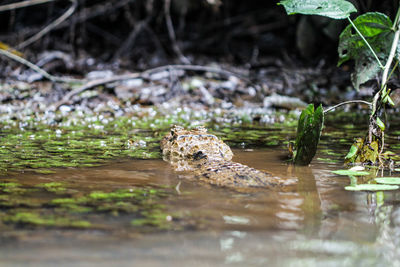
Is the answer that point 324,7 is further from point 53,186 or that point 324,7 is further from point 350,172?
point 53,186

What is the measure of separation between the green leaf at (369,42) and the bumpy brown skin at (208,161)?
3.36 feet

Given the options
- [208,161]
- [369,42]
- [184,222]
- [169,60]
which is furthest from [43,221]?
[169,60]

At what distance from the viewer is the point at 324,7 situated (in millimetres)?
2451

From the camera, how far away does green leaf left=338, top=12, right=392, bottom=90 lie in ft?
8.82

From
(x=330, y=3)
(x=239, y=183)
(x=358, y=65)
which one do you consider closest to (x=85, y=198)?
(x=239, y=183)

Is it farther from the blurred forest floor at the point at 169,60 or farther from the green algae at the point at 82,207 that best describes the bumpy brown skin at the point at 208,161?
the blurred forest floor at the point at 169,60

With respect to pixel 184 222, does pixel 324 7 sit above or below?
above

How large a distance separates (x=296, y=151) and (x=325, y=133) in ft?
4.67

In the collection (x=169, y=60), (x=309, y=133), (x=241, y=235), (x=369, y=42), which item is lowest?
(x=241, y=235)

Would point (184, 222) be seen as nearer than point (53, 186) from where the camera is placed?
Yes

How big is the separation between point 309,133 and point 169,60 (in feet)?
18.6

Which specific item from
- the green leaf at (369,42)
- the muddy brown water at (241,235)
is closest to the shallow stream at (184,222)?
the muddy brown water at (241,235)

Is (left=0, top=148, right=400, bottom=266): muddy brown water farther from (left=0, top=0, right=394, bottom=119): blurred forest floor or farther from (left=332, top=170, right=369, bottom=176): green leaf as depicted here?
(left=0, top=0, right=394, bottom=119): blurred forest floor

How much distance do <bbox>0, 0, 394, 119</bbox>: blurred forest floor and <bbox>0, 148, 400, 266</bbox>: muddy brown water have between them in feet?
9.89
